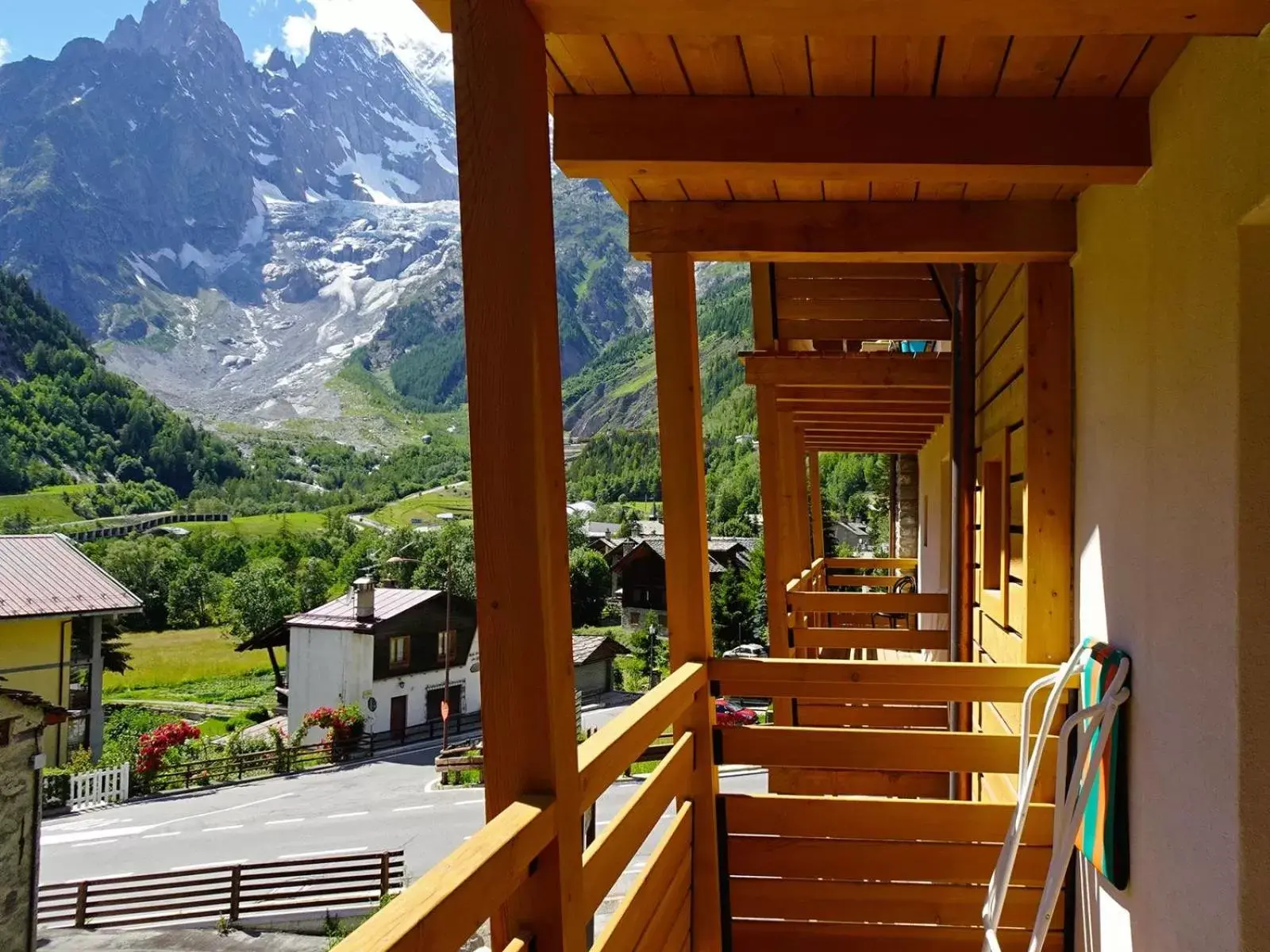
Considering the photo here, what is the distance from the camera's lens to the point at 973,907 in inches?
125

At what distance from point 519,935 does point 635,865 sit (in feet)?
52.5

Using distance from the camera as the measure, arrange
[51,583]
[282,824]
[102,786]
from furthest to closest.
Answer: [102,786] < [51,583] < [282,824]

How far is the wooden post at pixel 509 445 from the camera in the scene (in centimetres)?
154

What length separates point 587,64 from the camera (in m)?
2.30

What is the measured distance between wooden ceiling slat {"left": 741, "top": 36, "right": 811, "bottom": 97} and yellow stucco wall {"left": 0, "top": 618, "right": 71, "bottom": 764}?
24277 millimetres

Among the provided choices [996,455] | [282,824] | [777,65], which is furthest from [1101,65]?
[282,824]

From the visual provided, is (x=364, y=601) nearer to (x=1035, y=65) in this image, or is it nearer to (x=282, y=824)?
(x=282, y=824)

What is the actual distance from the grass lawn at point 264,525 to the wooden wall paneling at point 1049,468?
310ft

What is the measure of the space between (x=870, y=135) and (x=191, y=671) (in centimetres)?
5773

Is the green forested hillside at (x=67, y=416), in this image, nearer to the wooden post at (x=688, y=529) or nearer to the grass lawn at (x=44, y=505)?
the grass lawn at (x=44, y=505)

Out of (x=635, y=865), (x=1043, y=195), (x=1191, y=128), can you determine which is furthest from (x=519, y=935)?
(x=635, y=865)

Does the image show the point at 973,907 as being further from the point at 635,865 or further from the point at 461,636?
the point at 461,636

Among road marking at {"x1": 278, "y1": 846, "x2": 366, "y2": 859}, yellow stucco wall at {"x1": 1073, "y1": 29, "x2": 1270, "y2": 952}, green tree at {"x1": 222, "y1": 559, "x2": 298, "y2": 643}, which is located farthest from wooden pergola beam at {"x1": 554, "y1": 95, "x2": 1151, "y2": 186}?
green tree at {"x1": 222, "y1": 559, "x2": 298, "y2": 643}

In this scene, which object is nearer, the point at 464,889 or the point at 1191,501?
the point at 464,889
